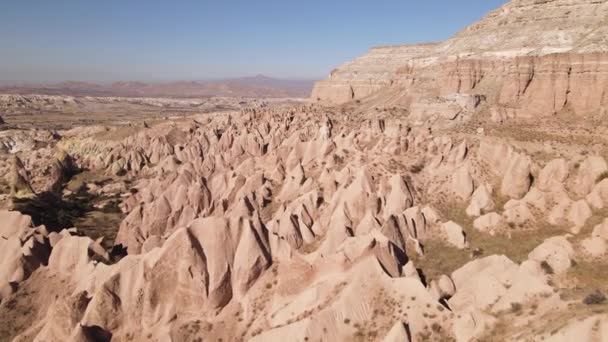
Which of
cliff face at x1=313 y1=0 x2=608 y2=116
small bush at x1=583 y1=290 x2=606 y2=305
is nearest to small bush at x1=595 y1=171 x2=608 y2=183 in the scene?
cliff face at x1=313 y1=0 x2=608 y2=116

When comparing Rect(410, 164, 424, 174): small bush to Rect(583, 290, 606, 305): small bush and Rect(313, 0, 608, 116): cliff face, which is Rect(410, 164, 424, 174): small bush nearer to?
Rect(313, 0, 608, 116): cliff face

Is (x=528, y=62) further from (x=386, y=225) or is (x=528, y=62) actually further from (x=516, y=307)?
(x=516, y=307)

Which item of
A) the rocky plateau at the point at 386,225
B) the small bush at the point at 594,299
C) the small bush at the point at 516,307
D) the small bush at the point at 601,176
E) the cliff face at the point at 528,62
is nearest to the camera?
the small bush at the point at 594,299

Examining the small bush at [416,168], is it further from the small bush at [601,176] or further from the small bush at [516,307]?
the small bush at [516,307]

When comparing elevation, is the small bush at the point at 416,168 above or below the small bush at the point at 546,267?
above

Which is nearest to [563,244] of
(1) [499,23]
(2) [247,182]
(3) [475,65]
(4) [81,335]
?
(4) [81,335]

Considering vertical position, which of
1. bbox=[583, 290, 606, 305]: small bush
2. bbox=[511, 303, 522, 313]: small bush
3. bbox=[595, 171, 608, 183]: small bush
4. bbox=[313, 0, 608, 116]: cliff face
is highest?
bbox=[313, 0, 608, 116]: cliff face

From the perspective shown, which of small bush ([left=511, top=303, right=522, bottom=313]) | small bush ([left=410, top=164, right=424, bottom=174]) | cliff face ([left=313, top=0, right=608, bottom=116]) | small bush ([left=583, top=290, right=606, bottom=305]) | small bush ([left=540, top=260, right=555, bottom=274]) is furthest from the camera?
cliff face ([left=313, top=0, right=608, bottom=116])

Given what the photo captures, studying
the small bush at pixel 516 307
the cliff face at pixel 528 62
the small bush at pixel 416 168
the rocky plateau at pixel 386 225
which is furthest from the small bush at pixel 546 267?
the cliff face at pixel 528 62

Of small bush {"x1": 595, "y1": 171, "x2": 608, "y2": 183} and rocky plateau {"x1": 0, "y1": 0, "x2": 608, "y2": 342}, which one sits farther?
small bush {"x1": 595, "y1": 171, "x2": 608, "y2": 183}

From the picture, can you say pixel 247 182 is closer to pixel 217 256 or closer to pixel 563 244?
pixel 217 256
